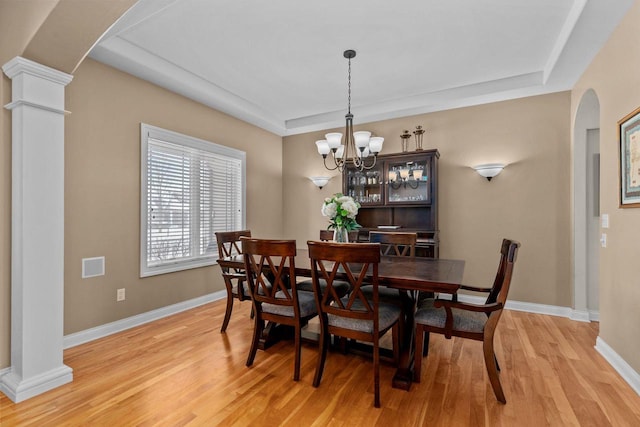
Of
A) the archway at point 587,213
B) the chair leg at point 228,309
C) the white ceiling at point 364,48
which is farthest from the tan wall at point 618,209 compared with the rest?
the chair leg at point 228,309

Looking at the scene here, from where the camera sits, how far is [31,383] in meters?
1.99

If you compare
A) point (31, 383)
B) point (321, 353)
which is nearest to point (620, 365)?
point (321, 353)

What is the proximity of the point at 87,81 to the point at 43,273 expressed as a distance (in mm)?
1804

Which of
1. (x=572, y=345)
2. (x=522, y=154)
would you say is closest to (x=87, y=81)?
(x=522, y=154)

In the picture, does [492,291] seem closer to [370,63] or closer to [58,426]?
[370,63]

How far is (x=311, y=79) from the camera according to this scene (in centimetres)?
360

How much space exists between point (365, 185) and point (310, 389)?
2.94 metres

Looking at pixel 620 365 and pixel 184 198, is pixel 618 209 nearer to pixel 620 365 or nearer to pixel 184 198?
pixel 620 365

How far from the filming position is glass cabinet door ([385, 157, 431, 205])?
4004 mm

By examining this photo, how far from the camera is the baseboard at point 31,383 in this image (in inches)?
76.6

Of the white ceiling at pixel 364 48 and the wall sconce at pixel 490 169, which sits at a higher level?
the white ceiling at pixel 364 48

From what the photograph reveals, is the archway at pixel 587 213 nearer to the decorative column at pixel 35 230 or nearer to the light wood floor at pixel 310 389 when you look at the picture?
the light wood floor at pixel 310 389

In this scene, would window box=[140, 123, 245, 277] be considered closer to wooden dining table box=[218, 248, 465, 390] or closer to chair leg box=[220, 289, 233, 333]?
chair leg box=[220, 289, 233, 333]

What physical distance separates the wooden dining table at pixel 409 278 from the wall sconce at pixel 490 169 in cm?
172
